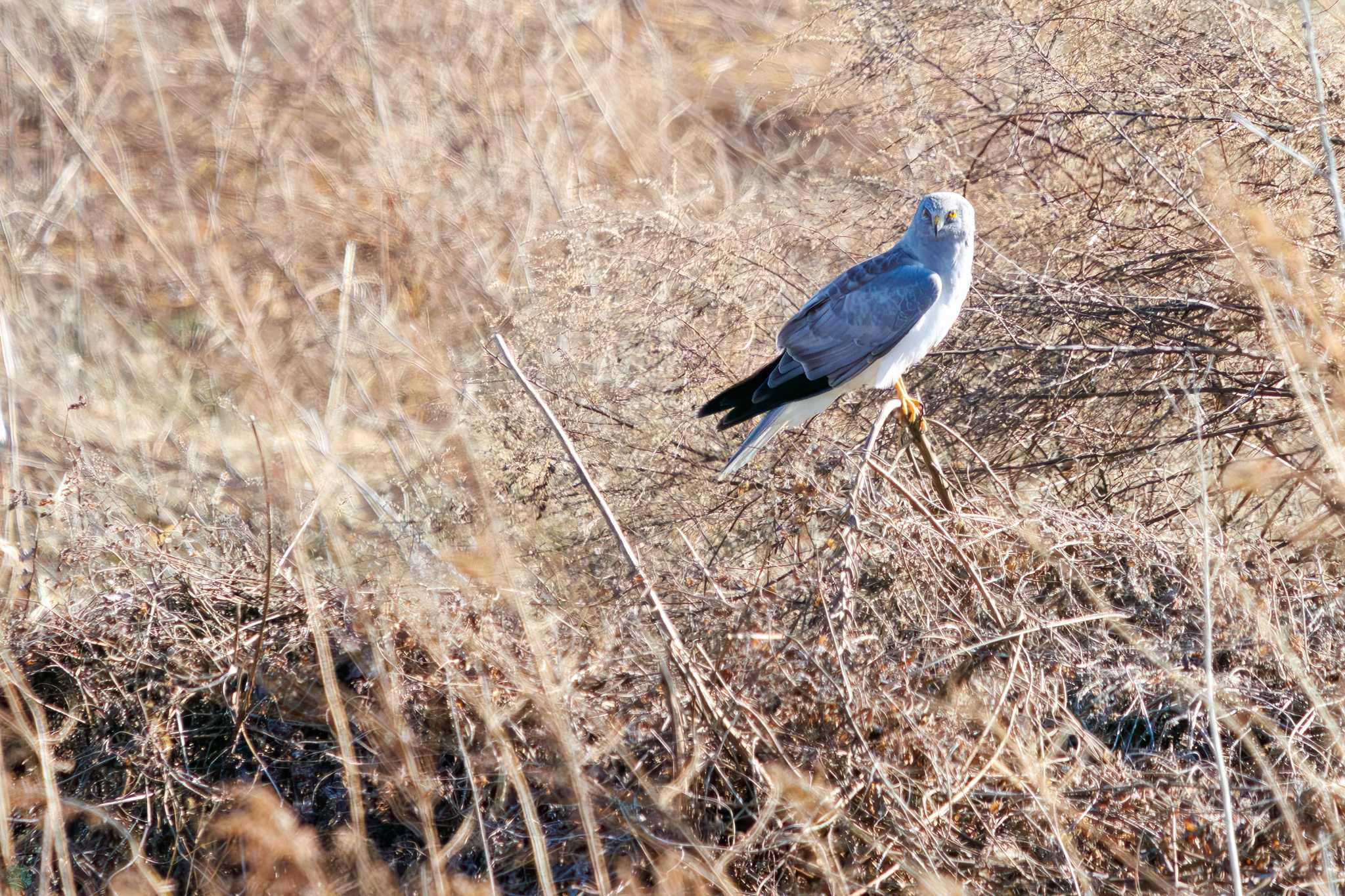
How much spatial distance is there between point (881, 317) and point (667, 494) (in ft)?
3.34

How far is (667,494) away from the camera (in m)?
4.39

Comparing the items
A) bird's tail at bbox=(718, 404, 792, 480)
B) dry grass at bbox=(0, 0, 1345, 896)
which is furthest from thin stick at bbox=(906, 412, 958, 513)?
bird's tail at bbox=(718, 404, 792, 480)

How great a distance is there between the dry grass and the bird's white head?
0.23 metres

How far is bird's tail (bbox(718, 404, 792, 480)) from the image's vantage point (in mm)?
3734

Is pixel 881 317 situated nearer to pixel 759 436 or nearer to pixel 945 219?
pixel 945 219

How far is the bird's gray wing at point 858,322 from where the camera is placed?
395 cm

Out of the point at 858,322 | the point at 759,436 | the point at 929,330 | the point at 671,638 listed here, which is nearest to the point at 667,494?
the point at 759,436

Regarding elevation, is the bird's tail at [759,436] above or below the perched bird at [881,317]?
below

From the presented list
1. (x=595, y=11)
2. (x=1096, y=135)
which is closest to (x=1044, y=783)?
(x=1096, y=135)

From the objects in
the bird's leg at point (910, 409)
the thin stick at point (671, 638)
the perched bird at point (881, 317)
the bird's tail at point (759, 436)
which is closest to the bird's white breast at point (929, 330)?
the perched bird at point (881, 317)

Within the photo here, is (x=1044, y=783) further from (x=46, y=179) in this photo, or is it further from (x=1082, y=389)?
(x=46, y=179)

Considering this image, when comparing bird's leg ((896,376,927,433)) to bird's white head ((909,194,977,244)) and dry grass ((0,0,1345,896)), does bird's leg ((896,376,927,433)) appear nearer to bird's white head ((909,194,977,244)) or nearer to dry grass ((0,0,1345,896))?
dry grass ((0,0,1345,896))

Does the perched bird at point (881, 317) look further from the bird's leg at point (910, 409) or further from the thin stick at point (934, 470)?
the thin stick at point (934, 470)

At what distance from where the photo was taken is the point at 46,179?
269 inches
